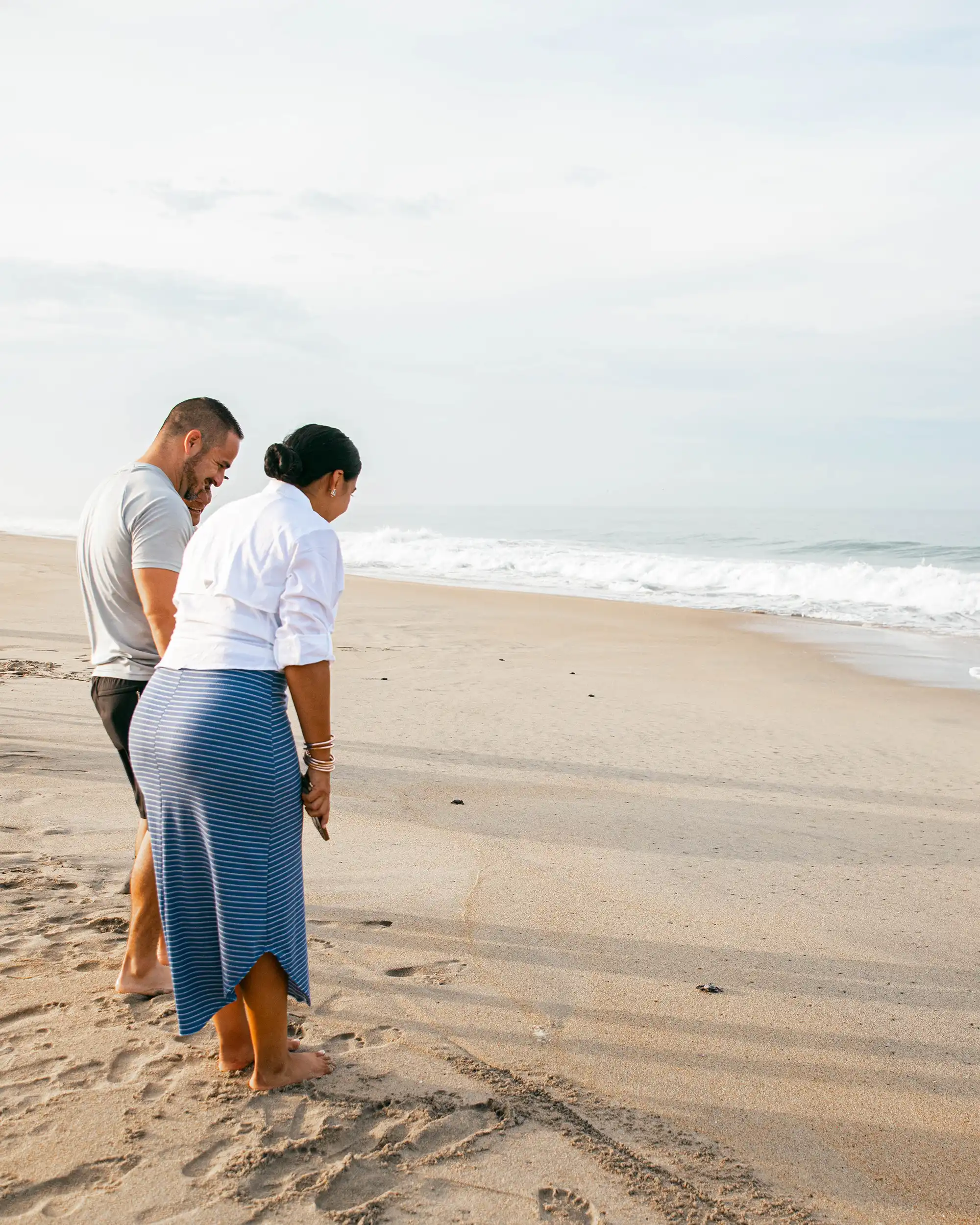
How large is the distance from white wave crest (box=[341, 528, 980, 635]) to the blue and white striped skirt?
15.6 metres

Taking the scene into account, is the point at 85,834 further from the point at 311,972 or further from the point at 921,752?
the point at 921,752

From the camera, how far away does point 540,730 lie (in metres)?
7.47

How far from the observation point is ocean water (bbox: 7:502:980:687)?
15.1 m

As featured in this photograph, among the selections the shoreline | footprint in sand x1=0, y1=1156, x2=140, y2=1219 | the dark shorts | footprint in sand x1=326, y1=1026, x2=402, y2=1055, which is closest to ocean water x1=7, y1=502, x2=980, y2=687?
the shoreline

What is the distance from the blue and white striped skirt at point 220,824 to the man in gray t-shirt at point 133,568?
56cm

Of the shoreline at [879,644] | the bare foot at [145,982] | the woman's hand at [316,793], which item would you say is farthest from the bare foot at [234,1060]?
the shoreline at [879,644]

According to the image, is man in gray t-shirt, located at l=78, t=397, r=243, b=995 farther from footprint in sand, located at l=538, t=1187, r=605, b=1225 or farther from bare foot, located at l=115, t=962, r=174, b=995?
footprint in sand, located at l=538, t=1187, r=605, b=1225

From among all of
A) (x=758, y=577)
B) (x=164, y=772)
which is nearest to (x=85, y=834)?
(x=164, y=772)

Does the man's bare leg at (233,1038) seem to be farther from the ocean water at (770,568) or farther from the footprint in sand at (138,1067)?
the ocean water at (770,568)

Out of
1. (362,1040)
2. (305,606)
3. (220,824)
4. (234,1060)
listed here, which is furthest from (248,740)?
(362,1040)

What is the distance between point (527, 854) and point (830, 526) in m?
45.5

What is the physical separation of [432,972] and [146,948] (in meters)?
0.95

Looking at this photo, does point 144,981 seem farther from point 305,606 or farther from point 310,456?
point 310,456

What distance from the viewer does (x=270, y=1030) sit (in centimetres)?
256
